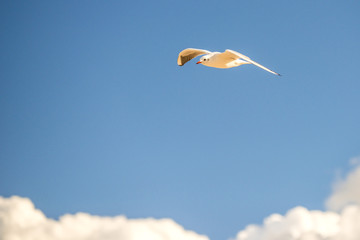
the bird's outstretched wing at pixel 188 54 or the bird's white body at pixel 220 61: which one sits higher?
the bird's outstretched wing at pixel 188 54

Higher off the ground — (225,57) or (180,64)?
(180,64)

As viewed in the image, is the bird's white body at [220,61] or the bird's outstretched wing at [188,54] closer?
the bird's white body at [220,61]

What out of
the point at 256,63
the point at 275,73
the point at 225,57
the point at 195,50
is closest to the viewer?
the point at 275,73

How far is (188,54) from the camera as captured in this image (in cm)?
2398

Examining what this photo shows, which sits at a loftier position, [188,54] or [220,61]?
[188,54]

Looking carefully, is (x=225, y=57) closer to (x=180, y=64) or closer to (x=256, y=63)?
(x=256, y=63)

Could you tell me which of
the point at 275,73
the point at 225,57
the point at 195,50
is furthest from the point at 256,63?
the point at 195,50

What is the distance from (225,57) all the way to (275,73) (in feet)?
12.9

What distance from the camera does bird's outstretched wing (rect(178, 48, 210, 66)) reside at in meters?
23.6

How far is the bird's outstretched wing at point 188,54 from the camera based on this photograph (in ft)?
77.5

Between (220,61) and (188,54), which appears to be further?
(188,54)

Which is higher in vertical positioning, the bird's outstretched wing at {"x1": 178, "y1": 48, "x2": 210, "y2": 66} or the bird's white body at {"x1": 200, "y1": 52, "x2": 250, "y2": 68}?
the bird's outstretched wing at {"x1": 178, "y1": 48, "x2": 210, "y2": 66}

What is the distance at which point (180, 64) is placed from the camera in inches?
939

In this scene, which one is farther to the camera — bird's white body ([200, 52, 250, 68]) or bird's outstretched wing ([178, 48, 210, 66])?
bird's outstretched wing ([178, 48, 210, 66])
